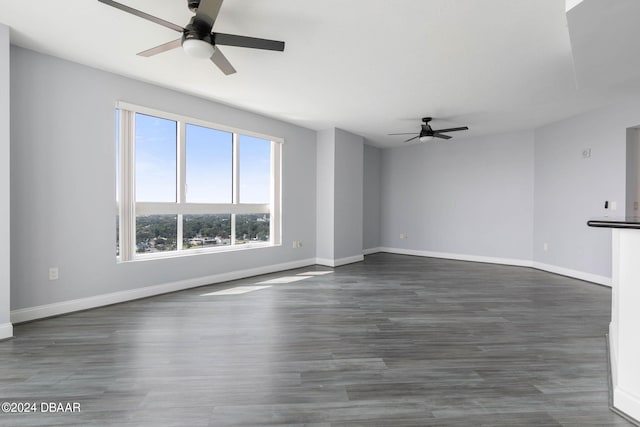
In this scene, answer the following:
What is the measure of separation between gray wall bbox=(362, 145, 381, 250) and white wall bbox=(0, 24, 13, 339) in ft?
21.2

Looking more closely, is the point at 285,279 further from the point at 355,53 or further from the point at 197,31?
the point at 197,31

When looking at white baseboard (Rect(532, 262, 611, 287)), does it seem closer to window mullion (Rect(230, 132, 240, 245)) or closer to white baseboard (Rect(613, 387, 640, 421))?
white baseboard (Rect(613, 387, 640, 421))

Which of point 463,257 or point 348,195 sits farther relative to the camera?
point 463,257

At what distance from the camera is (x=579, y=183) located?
541cm

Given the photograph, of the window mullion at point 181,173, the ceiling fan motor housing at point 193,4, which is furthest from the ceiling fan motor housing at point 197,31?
the window mullion at point 181,173

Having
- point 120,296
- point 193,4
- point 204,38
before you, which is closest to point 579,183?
point 204,38

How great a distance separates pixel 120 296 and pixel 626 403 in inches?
178

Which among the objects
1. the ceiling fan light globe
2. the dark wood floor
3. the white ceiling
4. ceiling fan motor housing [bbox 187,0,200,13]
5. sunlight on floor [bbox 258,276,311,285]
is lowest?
the dark wood floor

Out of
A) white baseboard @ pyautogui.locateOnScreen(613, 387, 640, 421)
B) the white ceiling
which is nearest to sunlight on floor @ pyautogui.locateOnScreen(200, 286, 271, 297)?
the white ceiling

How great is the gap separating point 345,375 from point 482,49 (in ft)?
10.3

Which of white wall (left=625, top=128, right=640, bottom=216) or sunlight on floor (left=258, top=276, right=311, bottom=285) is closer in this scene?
white wall (left=625, top=128, right=640, bottom=216)

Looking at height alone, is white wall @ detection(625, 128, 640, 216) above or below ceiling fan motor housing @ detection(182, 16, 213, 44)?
below

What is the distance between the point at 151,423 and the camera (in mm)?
1675

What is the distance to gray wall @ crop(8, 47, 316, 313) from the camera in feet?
10.5
